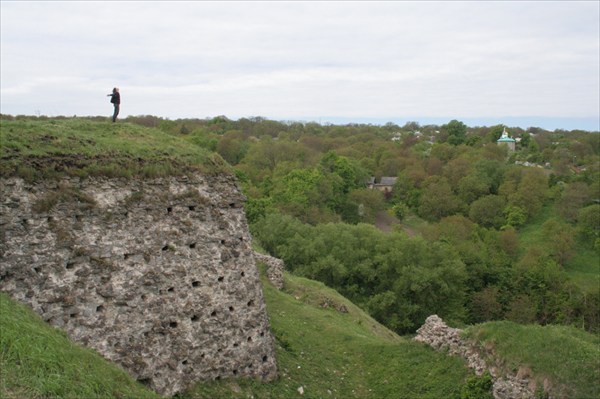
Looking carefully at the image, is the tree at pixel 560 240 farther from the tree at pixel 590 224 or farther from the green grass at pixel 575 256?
the tree at pixel 590 224

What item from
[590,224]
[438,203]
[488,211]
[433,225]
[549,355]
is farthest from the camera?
[438,203]

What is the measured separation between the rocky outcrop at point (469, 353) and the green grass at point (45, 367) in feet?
28.9

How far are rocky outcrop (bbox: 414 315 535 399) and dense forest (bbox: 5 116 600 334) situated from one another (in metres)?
10.9

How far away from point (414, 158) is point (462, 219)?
27.0 m

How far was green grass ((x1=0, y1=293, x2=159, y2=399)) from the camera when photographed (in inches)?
267

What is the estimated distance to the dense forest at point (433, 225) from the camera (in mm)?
34500

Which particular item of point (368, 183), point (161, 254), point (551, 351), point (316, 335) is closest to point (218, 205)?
point (161, 254)

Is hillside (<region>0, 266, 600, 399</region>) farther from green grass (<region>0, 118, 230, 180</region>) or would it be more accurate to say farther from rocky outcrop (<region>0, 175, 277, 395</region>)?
green grass (<region>0, 118, 230, 180</region>)

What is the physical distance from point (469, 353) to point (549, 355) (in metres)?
2.49

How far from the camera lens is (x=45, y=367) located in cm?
735

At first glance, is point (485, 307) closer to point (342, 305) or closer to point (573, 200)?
point (342, 305)

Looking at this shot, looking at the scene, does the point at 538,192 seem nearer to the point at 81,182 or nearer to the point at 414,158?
the point at 414,158

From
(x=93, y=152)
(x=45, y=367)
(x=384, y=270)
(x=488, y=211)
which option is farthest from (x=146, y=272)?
(x=488, y=211)

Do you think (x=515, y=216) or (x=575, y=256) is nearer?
(x=575, y=256)
